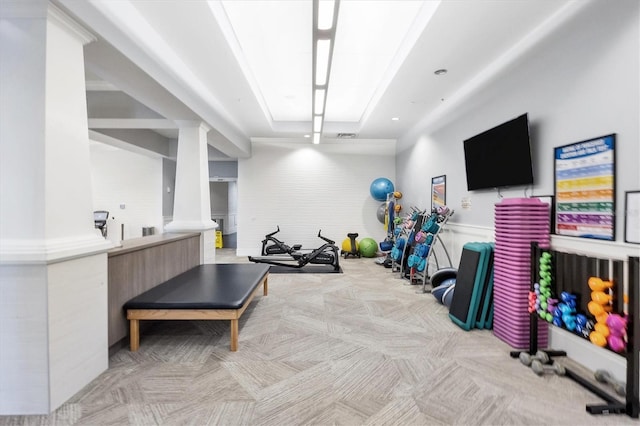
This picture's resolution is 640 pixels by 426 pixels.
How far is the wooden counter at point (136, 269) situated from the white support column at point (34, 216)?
611 mm

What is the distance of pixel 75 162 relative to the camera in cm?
210

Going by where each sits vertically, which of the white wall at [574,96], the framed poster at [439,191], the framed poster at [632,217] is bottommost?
the framed poster at [632,217]

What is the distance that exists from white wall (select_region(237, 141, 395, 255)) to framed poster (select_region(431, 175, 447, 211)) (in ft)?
9.13

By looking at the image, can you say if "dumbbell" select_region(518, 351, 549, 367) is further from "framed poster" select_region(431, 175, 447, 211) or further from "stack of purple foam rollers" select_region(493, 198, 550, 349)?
"framed poster" select_region(431, 175, 447, 211)

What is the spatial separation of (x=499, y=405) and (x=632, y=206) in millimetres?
1722

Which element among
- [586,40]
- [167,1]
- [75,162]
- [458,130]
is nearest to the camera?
[75,162]

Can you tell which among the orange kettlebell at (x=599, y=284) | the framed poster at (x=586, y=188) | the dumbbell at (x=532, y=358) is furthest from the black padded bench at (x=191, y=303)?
the framed poster at (x=586, y=188)

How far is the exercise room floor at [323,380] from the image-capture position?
1.86 m

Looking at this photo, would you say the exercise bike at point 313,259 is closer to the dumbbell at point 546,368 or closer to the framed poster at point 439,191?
the framed poster at point 439,191

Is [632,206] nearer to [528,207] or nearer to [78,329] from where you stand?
[528,207]

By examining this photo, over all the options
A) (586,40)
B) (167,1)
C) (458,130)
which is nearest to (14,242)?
(167,1)

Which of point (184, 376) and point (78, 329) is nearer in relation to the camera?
point (78, 329)

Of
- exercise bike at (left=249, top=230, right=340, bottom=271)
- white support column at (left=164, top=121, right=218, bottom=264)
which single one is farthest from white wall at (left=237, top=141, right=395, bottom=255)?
white support column at (left=164, top=121, right=218, bottom=264)

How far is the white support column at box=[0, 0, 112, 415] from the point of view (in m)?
1.85
